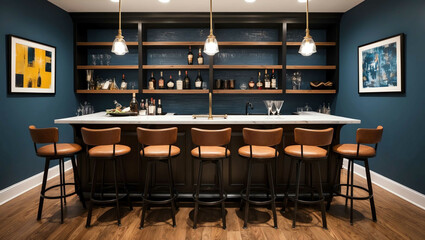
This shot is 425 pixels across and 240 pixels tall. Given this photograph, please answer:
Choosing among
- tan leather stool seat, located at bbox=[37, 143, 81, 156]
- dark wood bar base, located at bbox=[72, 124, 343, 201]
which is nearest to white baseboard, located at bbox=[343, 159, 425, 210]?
dark wood bar base, located at bbox=[72, 124, 343, 201]

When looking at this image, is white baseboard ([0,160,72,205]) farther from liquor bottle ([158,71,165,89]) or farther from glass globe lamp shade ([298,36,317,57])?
glass globe lamp shade ([298,36,317,57])

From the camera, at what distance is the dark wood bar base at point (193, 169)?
3082mm

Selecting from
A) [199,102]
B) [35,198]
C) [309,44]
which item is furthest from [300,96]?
[35,198]

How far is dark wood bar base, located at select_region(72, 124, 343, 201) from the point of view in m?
3.08

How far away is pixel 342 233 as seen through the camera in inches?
96.8

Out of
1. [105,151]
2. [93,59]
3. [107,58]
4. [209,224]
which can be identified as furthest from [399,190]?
[93,59]

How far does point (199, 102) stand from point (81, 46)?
2.37 meters

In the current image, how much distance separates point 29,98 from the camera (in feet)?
12.2

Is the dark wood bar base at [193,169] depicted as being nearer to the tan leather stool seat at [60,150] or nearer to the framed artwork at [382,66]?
the tan leather stool seat at [60,150]

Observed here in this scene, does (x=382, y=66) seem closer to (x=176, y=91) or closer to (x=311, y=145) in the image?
(x=311, y=145)

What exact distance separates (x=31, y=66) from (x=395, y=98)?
4876 millimetres

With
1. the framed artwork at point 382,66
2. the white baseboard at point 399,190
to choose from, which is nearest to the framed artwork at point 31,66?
the framed artwork at point 382,66

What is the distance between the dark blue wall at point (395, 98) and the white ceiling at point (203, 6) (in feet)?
1.46

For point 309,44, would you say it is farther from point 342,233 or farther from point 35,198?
point 35,198
